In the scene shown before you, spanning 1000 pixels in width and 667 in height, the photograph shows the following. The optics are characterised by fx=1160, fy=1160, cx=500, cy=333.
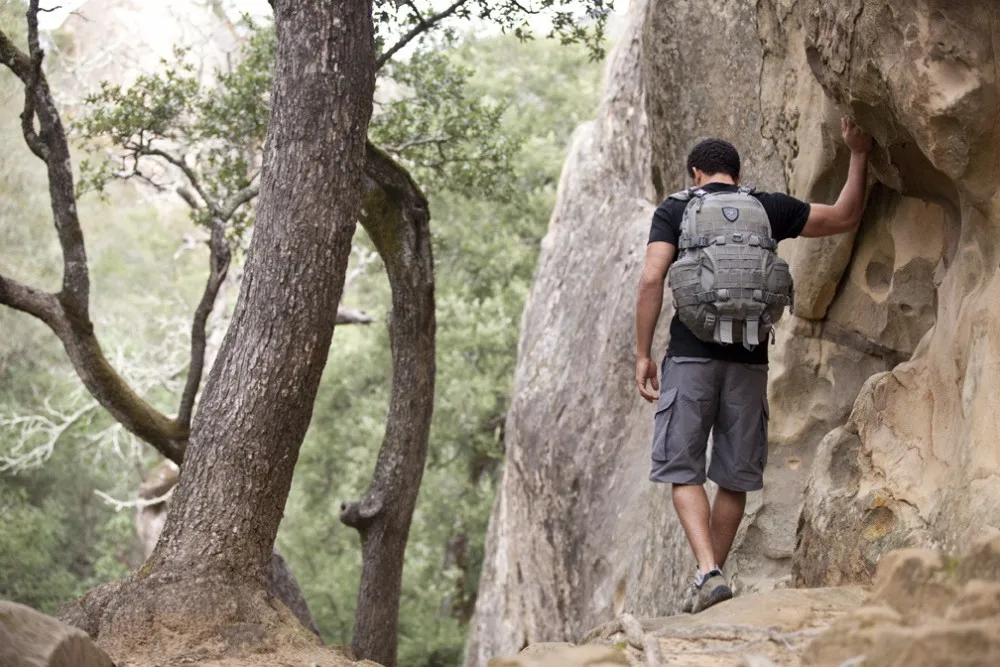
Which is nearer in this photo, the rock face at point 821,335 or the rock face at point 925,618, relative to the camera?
the rock face at point 925,618

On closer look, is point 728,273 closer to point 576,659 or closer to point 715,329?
point 715,329

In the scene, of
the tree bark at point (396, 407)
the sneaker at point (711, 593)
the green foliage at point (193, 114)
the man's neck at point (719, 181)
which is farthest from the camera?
the green foliage at point (193, 114)

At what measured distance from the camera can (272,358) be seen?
20.1ft

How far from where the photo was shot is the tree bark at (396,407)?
9516mm

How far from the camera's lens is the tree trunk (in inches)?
231

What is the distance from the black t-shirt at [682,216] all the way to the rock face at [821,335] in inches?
22.0

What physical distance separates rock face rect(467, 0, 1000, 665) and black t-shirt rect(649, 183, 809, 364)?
1.84ft

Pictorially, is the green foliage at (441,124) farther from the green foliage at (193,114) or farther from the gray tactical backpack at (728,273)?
the gray tactical backpack at (728,273)

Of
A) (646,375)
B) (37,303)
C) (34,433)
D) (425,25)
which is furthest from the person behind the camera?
(34,433)

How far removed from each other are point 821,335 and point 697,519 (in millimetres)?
2294

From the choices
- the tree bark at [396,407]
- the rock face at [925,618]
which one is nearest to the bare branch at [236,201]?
the tree bark at [396,407]

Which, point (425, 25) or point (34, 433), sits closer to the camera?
point (425, 25)

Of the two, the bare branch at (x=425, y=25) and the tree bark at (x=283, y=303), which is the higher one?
→ the bare branch at (x=425, y=25)

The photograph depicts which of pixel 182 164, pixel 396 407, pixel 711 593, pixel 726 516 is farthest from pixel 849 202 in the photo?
pixel 182 164
